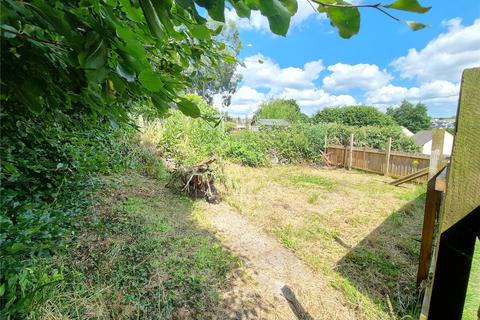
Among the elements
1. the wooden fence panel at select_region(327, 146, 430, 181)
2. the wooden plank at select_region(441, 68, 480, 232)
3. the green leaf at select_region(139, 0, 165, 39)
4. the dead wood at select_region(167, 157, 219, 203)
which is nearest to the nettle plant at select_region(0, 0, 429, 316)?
the green leaf at select_region(139, 0, 165, 39)

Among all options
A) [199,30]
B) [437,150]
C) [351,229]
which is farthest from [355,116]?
[199,30]

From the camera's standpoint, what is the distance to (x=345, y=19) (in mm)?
492

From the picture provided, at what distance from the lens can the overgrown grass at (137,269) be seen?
1.86m

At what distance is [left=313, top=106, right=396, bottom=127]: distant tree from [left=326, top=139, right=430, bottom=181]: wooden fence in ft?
50.2

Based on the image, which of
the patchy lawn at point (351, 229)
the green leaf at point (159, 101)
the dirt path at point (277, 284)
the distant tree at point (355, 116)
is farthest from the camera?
the distant tree at point (355, 116)

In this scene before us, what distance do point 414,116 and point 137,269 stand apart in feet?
161

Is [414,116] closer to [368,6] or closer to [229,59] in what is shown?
[229,59]

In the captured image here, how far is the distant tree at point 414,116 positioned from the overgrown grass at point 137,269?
44279mm

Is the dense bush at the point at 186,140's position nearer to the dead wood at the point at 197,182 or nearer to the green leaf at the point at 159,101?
the dead wood at the point at 197,182

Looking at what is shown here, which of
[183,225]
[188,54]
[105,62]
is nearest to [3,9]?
[105,62]

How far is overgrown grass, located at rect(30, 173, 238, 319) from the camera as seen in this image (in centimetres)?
186

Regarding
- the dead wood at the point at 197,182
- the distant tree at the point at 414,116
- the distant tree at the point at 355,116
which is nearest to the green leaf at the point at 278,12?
the dead wood at the point at 197,182

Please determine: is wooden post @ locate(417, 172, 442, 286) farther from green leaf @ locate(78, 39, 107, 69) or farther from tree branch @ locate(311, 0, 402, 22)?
green leaf @ locate(78, 39, 107, 69)

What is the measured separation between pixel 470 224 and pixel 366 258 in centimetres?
341
